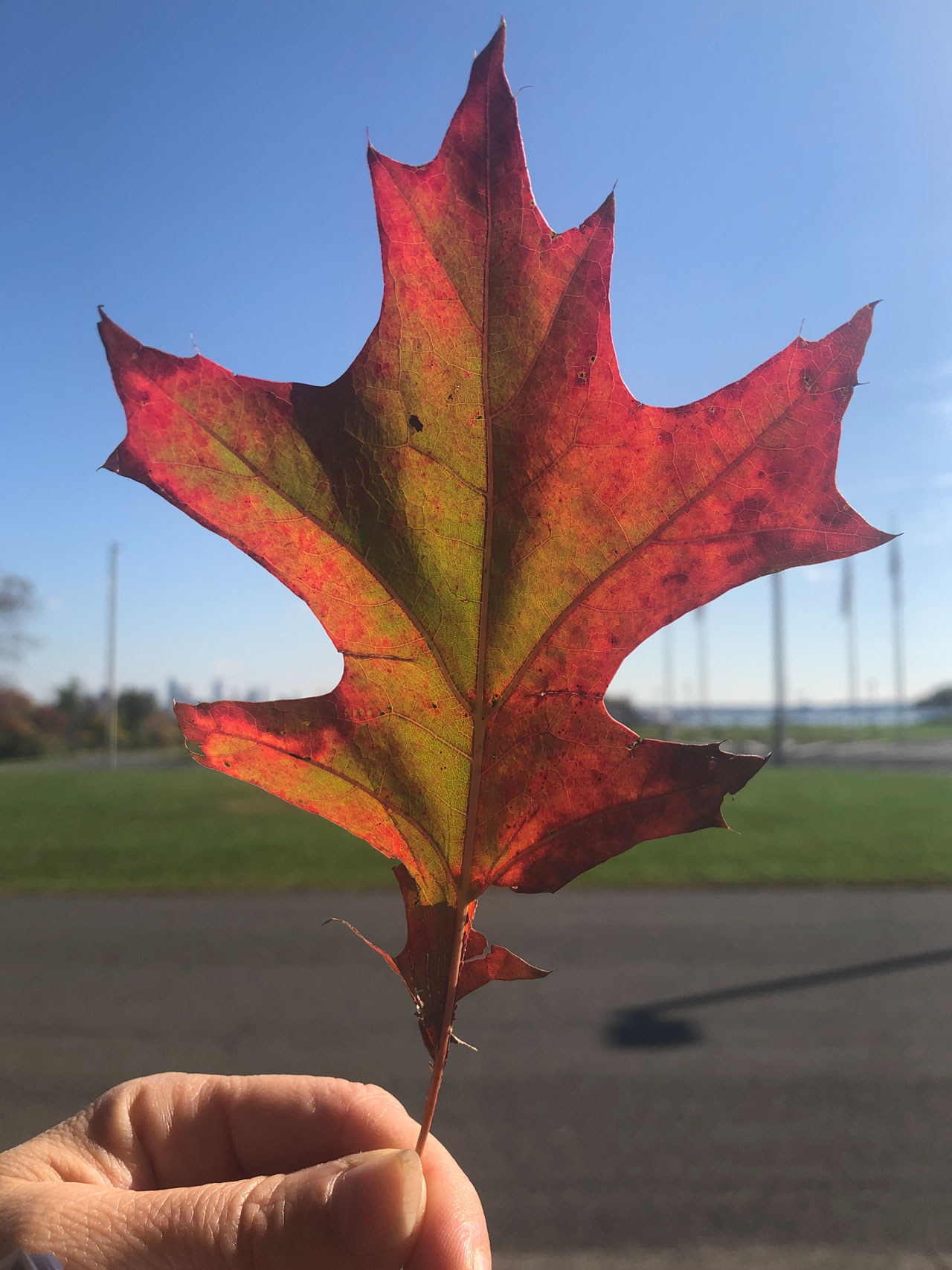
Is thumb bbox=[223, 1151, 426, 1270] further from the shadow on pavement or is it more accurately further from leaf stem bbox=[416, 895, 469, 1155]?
the shadow on pavement

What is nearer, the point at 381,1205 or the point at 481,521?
the point at 481,521

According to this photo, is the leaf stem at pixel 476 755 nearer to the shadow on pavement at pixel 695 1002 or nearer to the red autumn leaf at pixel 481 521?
the red autumn leaf at pixel 481 521

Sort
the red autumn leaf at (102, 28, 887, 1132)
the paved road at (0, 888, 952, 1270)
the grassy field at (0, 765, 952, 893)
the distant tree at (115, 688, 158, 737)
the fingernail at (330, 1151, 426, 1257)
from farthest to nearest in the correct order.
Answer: the distant tree at (115, 688, 158, 737)
the grassy field at (0, 765, 952, 893)
the paved road at (0, 888, 952, 1270)
the fingernail at (330, 1151, 426, 1257)
the red autumn leaf at (102, 28, 887, 1132)

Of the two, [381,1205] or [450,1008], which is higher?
[450,1008]

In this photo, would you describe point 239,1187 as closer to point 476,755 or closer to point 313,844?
point 476,755

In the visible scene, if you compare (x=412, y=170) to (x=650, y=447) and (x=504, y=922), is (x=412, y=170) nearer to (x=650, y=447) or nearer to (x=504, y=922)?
(x=650, y=447)

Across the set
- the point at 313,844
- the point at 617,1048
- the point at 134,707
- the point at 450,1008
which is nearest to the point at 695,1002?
the point at 617,1048

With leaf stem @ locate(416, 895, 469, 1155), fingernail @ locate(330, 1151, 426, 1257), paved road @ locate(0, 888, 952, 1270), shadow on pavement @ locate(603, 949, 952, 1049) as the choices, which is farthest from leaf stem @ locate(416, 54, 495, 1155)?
shadow on pavement @ locate(603, 949, 952, 1049)
